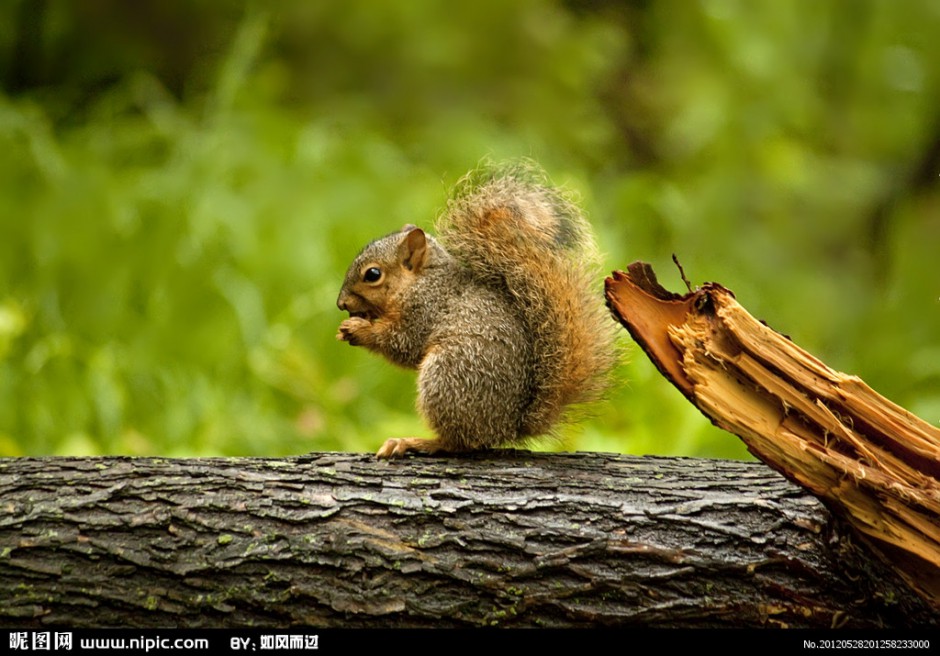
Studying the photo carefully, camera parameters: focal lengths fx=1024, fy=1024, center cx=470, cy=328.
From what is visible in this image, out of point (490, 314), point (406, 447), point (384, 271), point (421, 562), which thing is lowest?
point (421, 562)

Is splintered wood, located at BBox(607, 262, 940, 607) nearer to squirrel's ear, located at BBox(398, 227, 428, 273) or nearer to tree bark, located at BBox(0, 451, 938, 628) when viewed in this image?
tree bark, located at BBox(0, 451, 938, 628)

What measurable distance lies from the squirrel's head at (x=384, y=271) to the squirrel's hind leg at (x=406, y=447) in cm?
38

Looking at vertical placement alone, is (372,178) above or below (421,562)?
above

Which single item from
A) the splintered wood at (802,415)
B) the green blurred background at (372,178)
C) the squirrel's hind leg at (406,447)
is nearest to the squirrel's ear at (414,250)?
the squirrel's hind leg at (406,447)

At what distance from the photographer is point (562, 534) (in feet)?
6.79

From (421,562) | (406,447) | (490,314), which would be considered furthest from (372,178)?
(421,562)

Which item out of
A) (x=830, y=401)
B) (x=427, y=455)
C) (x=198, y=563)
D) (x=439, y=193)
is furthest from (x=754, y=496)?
(x=439, y=193)

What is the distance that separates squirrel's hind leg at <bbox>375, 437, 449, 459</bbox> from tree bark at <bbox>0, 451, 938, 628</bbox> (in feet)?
0.90

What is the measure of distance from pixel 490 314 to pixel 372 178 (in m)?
3.61

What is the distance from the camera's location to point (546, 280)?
2.52m

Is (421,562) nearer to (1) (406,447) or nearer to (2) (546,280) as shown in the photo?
(1) (406,447)

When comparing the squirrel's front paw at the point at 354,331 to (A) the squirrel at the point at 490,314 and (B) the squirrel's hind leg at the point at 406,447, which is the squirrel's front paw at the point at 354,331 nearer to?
(A) the squirrel at the point at 490,314

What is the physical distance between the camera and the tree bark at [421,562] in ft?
6.59

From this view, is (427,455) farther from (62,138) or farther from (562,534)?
(62,138)
